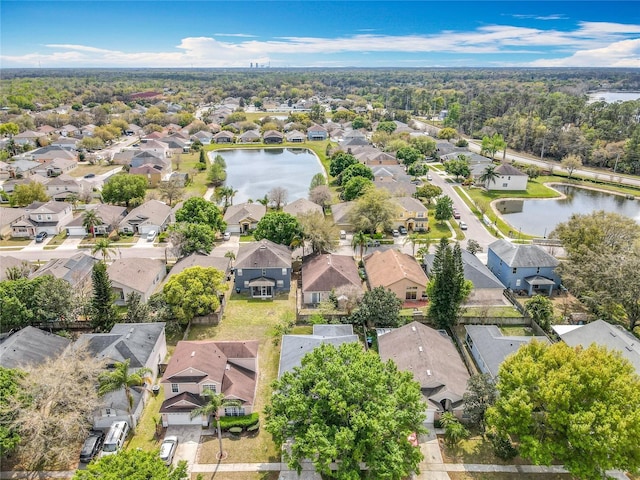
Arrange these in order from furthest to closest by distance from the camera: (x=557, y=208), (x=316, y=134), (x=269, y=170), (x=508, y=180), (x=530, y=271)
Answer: (x=316, y=134), (x=269, y=170), (x=508, y=180), (x=557, y=208), (x=530, y=271)

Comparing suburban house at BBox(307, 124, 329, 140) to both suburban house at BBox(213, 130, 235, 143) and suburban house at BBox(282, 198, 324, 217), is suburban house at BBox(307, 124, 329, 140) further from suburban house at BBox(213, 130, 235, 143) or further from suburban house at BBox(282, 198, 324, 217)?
suburban house at BBox(282, 198, 324, 217)

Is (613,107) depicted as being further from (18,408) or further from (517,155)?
(18,408)

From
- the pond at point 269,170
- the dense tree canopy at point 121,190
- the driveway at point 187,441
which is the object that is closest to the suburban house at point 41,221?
the dense tree canopy at point 121,190

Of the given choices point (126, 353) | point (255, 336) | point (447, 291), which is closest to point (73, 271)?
point (126, 353)

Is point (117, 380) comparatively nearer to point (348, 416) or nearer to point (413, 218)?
point (348, 416)

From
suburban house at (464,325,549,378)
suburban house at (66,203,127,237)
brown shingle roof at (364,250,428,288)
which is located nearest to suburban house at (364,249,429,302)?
brown shingle roof at (364,250,428,288)

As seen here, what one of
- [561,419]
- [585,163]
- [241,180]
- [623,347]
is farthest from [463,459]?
[585,163]
